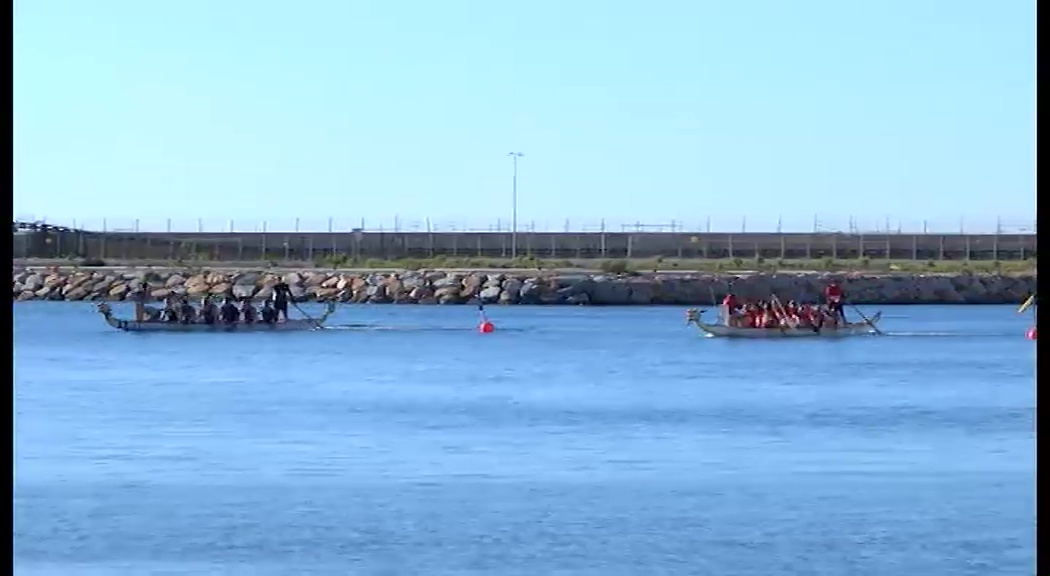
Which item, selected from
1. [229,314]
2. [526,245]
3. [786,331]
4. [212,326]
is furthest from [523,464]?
[526,245]

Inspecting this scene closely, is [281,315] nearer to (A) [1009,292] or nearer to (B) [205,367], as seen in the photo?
(B) [205,367]

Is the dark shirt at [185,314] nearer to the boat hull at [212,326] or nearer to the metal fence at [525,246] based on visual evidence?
the boat hull at [212,326]

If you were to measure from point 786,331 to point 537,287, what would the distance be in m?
25.5

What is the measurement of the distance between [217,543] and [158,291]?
60853 millimetres

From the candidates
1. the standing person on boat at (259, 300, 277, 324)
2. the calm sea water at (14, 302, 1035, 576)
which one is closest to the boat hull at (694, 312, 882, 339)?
the calm sea water at (14, 302, 1035, 576)

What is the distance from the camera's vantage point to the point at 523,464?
22141 mm

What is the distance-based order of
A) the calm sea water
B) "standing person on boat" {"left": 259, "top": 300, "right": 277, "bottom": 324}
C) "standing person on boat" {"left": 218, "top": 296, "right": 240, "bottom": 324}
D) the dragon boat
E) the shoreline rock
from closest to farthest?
the calm sea water, the dragon boat, "standing person on boat" {"left": 259, "top": 300, "right": 277, "bottom": 324}, "standing person on boat" {"left": 218, "top": 296, "right": 240, "bottom": 324}, the shoreline rock

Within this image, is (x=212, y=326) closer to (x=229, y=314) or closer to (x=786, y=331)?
(x=229, y=314)

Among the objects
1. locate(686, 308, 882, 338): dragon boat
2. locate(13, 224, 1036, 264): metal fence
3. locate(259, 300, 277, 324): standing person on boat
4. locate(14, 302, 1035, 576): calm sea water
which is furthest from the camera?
locate(13, 224, 1036, 264): metal fence

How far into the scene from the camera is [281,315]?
53906mm

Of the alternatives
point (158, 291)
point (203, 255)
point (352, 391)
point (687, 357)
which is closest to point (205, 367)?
point (352, 391)

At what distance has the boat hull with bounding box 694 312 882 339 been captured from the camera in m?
50.5

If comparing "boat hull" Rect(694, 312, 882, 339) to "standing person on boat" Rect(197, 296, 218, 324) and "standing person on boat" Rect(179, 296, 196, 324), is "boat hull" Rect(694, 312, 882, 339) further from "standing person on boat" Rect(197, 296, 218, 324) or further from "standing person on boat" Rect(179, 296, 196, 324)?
"standing person on boat" Rect(179, 296, 196, 324)

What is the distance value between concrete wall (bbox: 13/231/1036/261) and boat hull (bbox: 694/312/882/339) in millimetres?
39851
